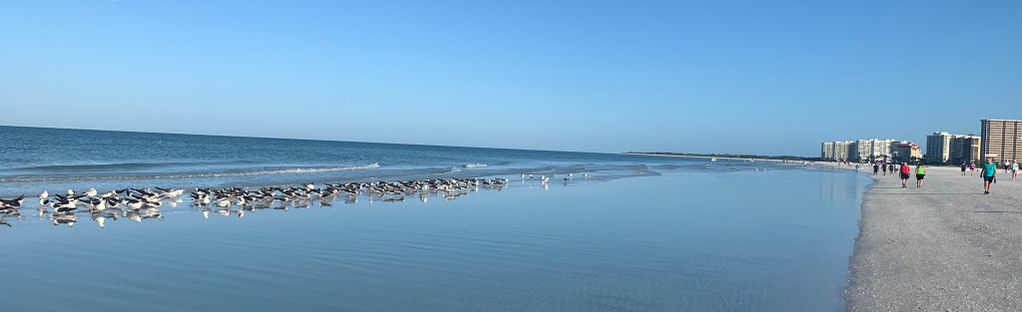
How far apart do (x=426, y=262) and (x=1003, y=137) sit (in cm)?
11776

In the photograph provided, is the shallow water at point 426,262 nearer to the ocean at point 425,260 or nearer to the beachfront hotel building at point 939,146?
the ocean at point 425,260

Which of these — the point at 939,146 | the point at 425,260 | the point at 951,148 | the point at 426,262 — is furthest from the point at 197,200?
the point at 939,146

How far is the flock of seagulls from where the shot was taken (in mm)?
12695

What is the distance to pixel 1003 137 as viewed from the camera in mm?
99562

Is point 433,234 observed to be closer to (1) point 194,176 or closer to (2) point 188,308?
(2) point 188,308

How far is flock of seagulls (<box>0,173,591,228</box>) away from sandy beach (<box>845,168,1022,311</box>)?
36.2 feet

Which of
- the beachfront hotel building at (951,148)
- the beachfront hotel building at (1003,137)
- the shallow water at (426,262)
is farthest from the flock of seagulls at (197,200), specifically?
the beachfront hotel building at (1003,137)

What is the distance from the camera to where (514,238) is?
10500 millimetres

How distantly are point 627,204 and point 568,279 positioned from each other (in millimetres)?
10544

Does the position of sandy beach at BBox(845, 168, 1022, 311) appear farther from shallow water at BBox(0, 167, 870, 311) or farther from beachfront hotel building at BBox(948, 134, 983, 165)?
beachfront hotel building at BBox(948, 134, 983, 165)

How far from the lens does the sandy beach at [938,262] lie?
20.6 feet

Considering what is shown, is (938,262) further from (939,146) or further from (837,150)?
(837,150)

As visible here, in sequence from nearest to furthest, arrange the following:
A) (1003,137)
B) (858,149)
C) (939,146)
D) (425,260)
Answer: (425,260), (1003,137), (939,146), (858,149)

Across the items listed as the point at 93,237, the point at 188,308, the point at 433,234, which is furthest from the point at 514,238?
the point at 93,237
